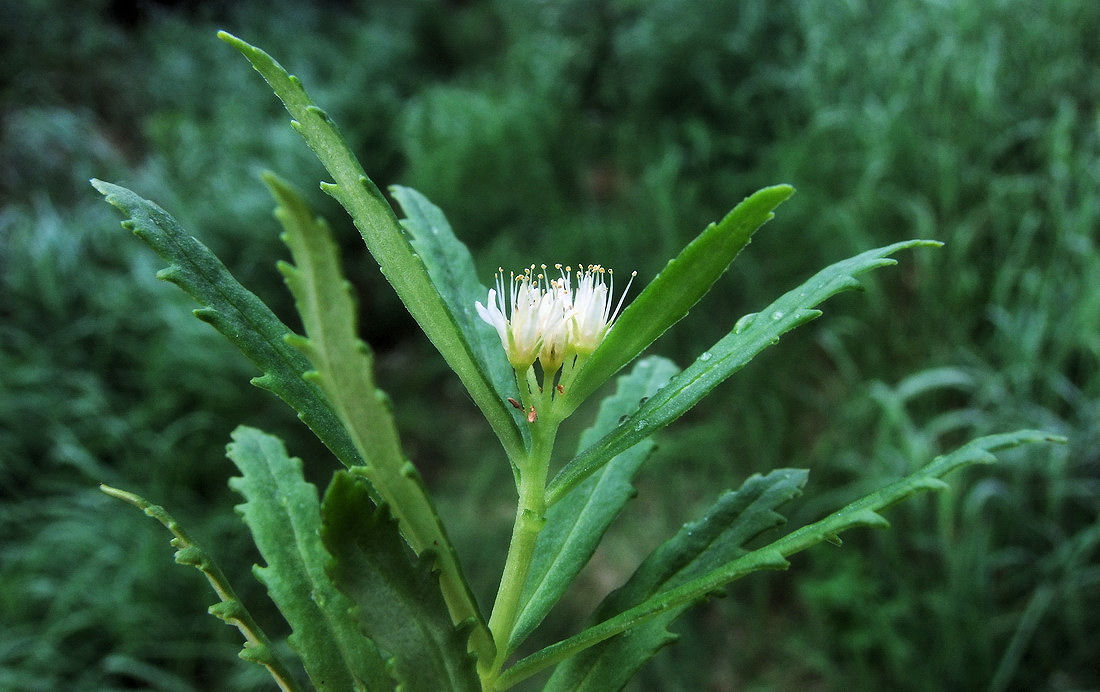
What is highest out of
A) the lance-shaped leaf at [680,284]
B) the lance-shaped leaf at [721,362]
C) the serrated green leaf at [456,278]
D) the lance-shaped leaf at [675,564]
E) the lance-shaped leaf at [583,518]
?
the serrated green leaf at [456,278]

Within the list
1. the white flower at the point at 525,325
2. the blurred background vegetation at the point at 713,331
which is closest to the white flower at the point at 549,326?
the white flower at the point at 525,325

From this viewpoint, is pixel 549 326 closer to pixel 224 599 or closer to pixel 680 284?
pixel 680 284

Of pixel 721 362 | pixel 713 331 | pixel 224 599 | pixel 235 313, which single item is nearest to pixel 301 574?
pixel 224 599

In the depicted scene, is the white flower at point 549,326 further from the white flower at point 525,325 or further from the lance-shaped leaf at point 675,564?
the lance-shaped leaf at point 675,564

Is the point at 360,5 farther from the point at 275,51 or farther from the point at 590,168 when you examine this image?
the point at 590,168

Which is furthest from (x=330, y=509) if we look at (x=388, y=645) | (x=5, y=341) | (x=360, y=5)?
(x=360, y=5)
